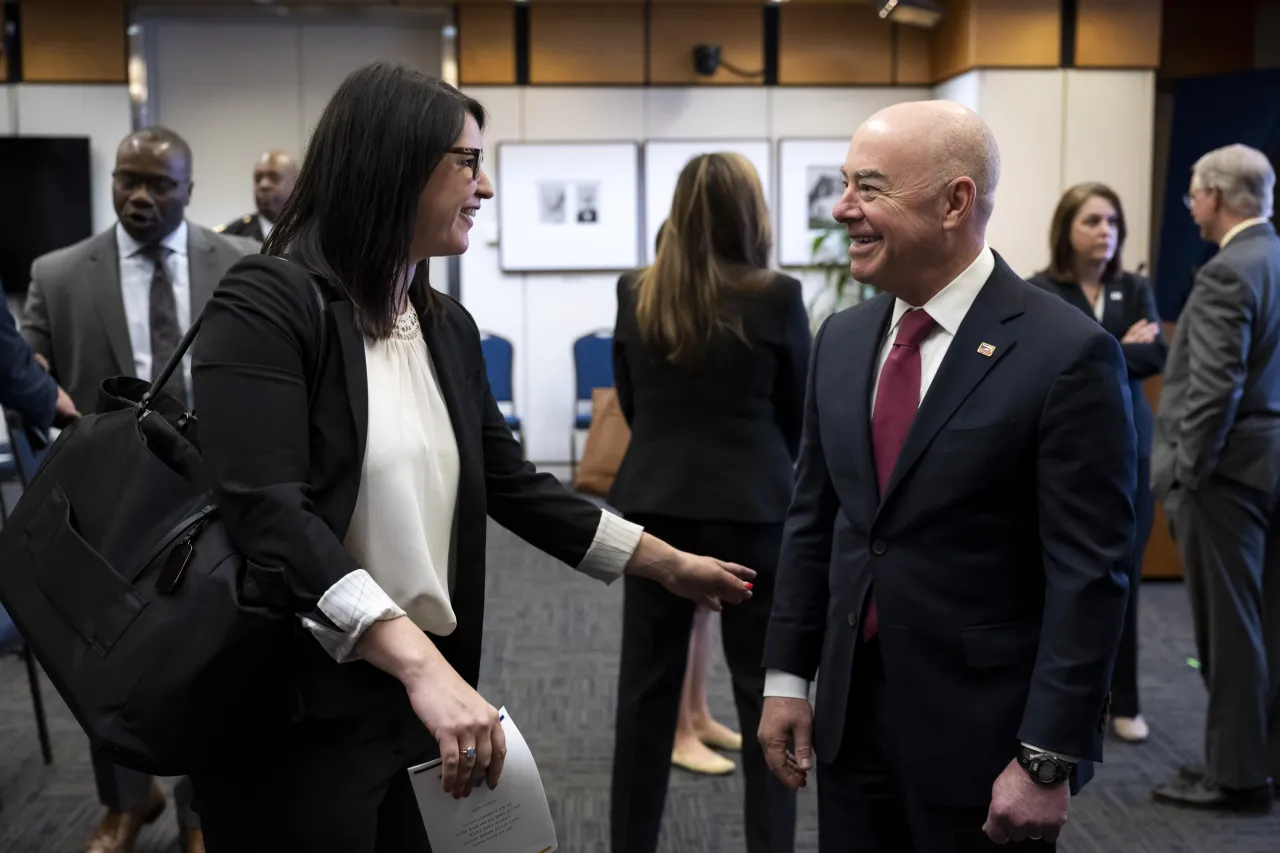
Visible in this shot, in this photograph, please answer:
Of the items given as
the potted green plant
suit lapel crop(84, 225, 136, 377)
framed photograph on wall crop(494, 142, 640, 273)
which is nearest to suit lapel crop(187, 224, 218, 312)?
suit lapel crop(84, 225, 136, 377)

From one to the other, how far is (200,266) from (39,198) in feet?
18.4

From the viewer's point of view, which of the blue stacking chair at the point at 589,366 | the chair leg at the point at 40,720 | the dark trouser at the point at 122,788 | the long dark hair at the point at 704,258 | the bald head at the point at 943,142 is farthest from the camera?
the blue stacking chair at the point at 589,366

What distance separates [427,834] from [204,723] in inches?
11.4

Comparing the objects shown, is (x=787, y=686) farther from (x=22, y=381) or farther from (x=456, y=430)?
(x=22, y=381)

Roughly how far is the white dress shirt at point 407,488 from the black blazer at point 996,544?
22.0 inches

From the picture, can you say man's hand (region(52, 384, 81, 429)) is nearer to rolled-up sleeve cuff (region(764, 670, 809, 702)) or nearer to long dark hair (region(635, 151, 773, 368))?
long dark hair (region(635, 151, 773, 368))

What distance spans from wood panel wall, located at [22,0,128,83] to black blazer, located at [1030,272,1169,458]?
6.32 meters

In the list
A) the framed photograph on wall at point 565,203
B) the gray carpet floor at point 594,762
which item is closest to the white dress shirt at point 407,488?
the gray carpet floor at point 594,762

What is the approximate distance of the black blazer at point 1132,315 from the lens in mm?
3756

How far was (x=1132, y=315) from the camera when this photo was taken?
3.85 metres

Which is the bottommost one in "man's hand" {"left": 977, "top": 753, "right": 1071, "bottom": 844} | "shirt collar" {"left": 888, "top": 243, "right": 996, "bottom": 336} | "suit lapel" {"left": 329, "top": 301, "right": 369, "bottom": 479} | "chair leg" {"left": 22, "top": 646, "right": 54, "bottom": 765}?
"chair leg" {"left": 22, "top": 646, "right": 54, "bottom": 765}

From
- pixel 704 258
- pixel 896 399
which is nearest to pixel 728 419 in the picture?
pixel 704 258

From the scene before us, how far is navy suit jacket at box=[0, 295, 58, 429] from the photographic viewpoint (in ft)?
8.46

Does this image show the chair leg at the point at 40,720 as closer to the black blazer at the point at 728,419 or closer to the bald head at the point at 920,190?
the black blazer at the point at 728,419
